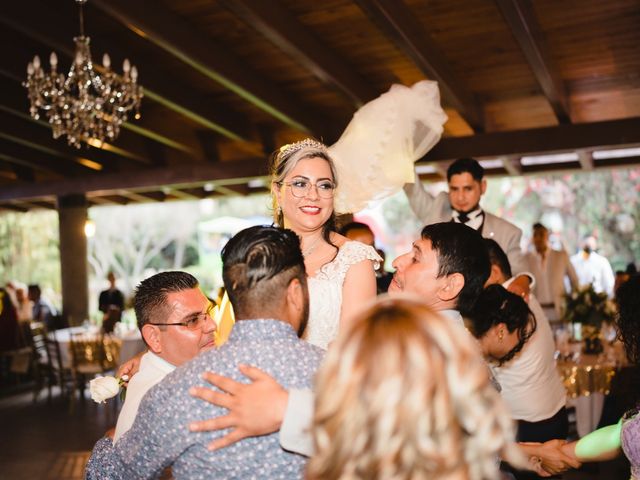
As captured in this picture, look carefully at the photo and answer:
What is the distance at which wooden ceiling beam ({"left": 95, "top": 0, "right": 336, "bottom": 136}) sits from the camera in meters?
5.45

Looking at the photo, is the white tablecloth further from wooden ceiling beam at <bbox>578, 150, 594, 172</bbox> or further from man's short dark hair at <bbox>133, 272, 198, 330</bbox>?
wooden ceiling beam at <bbox>578, 150, 594, 172</bbox>

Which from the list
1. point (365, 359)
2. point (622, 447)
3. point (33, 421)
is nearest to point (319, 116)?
point (33, 421)

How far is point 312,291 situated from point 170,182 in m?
8.05

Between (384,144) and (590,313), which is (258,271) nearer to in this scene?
(384,144)

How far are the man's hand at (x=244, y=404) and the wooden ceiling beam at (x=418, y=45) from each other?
4.13m

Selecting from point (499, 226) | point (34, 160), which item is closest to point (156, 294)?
point (499, 226)

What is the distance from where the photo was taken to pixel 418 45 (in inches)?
229

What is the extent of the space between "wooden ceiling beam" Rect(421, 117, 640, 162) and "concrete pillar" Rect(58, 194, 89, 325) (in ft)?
19.6

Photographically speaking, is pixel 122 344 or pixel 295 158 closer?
pixel 295 158

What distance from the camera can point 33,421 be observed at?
7.63 m

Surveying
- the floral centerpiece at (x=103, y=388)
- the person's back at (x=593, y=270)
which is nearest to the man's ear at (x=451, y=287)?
the floral centerpiece at (x=103, y=388)

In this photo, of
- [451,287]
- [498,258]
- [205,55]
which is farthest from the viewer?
[205,55]

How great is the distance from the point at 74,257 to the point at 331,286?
965 cm

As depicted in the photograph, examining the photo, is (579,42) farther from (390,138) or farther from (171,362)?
(171,362)
